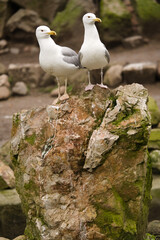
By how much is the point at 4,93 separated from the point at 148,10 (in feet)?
15.3

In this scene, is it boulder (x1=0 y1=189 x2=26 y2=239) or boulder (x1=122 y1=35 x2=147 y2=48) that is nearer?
boulder (x1=0 y1=189 x2=26 y2=239)

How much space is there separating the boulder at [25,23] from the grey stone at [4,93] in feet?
8.73

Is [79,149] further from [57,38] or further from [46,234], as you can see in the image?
[57,38]

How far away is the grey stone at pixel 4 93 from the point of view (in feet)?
30.1

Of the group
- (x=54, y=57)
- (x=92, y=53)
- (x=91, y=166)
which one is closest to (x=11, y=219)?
(x=91, y=166)

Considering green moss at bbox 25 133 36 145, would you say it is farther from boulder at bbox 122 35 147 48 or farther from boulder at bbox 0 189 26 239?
boulder at bbox 122 35 147 48

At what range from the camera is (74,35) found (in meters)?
10.8

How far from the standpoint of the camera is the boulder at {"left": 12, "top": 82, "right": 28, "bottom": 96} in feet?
31.2

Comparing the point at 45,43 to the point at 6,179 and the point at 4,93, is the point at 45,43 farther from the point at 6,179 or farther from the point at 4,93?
the point at 4,93

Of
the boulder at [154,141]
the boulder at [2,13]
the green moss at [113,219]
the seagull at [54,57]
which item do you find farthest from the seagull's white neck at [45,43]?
the boulder at [2,13]

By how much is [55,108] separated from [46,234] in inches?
43.4

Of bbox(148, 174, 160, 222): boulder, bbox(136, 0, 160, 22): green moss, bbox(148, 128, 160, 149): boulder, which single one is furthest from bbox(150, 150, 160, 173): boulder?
bbox(136, 0, 160, 22): green moss

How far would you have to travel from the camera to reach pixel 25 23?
11.4 metres

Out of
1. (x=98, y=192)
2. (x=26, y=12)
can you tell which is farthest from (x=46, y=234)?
(x=26, y=12)
